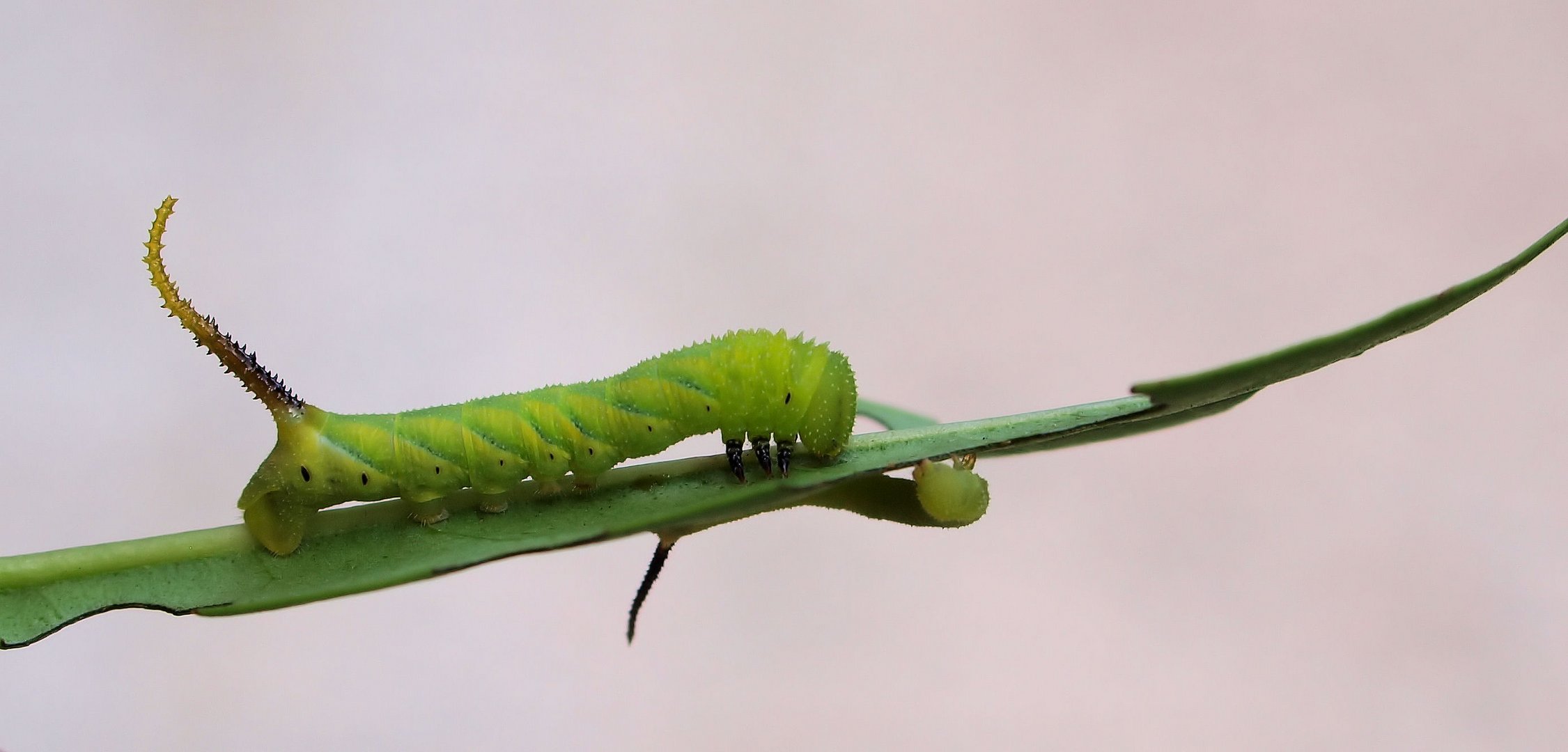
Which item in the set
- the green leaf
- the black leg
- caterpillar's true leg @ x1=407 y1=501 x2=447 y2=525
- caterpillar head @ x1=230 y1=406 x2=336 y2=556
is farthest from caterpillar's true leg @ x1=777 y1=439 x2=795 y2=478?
caterpillar head @ x1=230 y1=406 x2=336 y2=556

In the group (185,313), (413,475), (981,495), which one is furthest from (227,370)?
(981,495)

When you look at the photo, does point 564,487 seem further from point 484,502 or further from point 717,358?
point 717,358

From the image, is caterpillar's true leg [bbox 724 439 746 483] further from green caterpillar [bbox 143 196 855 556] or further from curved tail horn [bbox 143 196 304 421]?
curved tail horn [bbox 143 196 304 421]

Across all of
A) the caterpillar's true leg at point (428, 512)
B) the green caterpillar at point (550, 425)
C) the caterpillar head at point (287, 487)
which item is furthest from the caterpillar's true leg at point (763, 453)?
the caterpillar head at point (287, 487)

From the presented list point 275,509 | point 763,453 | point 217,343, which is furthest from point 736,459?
point 217,343

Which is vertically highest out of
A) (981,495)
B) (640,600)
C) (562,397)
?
(562,397)

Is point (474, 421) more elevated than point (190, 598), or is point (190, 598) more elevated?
point (474, 421)
